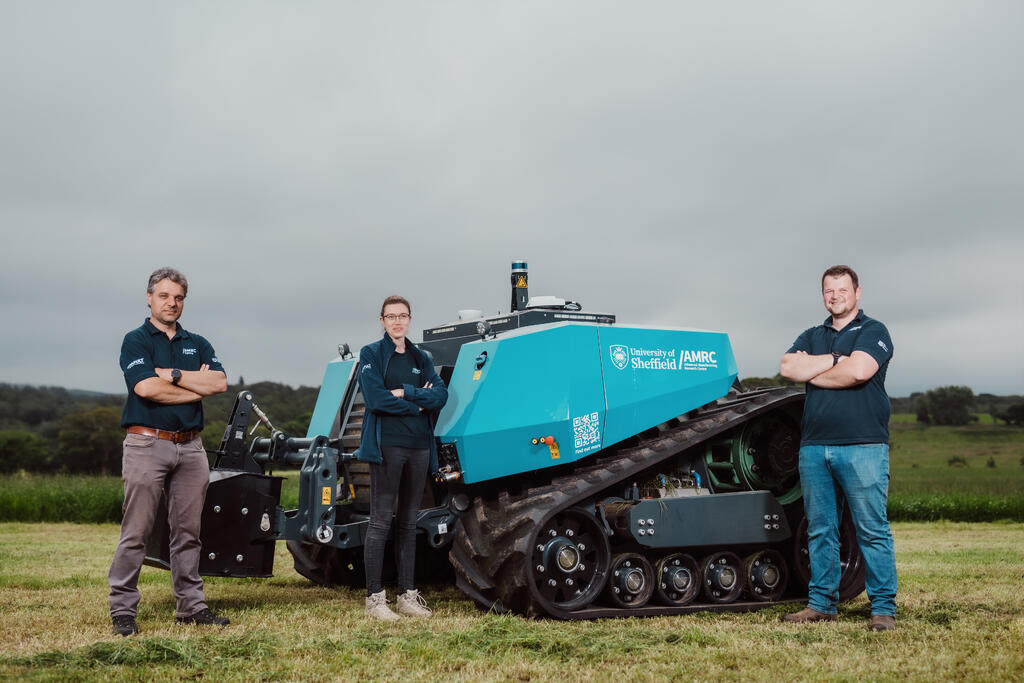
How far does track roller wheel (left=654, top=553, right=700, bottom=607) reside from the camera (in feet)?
23.5

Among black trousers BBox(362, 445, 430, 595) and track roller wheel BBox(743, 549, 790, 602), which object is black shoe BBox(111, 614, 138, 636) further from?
track roller wheel BBox(743, 549, 790, 602)

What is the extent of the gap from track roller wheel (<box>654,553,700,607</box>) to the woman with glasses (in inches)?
71.5

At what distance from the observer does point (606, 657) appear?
5281 millimetres

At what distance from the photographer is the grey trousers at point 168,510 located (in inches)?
239

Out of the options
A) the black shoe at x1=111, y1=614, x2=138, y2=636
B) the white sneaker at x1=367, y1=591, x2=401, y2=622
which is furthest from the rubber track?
the black shoe at x1=111, y1=614, x2=138, y2=636

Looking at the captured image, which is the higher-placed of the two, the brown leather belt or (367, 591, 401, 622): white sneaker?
the brown leather belt

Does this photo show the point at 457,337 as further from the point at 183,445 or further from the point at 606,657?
the point at 606,657

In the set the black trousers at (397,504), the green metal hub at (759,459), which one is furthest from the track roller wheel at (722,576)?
the black trousers at (397,504)

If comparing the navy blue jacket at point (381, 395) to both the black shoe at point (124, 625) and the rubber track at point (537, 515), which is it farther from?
the black shoe at point (124, 625)

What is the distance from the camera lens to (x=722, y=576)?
743 centimetres

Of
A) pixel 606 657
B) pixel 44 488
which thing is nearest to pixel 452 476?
pixel 606 657

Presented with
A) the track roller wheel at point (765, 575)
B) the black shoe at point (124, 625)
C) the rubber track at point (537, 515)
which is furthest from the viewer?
the track roller wheel at point (765, 575)

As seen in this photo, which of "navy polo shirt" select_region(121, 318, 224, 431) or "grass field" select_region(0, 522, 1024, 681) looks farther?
"navy polo shirt" select_region(121, 318, 224, 431)

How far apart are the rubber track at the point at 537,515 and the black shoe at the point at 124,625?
7.37 feet
